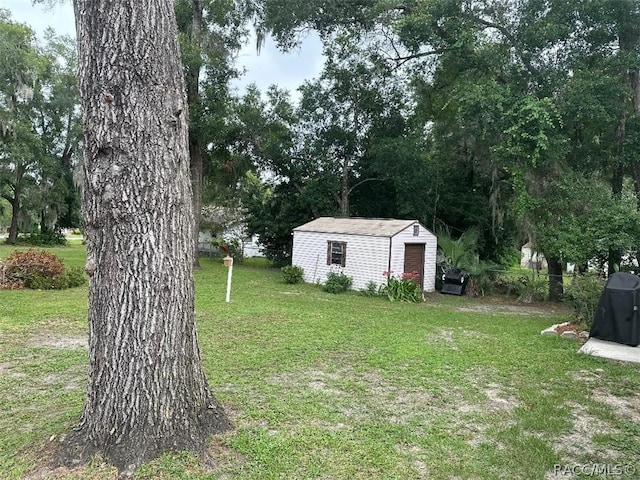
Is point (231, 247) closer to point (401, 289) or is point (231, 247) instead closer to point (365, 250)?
point (365, 250)

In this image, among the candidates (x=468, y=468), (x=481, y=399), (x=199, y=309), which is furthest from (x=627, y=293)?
(x=199, y=309)

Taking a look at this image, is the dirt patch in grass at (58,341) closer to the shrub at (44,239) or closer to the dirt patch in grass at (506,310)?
the dirt patch in grass at (506,310)

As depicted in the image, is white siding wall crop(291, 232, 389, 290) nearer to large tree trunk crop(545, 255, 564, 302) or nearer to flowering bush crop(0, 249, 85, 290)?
large tree trunk crop(545, 255, 564, 302)

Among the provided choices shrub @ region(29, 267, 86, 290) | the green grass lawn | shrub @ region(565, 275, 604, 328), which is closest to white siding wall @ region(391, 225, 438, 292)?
the green grass lawn

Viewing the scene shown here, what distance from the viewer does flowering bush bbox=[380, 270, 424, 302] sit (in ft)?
36.4

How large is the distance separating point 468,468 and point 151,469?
1.91 m

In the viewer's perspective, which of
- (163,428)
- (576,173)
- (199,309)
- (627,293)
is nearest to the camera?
(163,428)

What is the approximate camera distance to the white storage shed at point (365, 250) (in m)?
11.9

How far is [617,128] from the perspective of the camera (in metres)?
11.1

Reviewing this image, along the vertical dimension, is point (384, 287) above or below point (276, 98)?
below

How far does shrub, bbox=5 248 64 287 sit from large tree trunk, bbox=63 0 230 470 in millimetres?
8652

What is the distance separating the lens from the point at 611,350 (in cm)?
569

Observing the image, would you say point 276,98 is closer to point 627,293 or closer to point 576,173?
point 576,173

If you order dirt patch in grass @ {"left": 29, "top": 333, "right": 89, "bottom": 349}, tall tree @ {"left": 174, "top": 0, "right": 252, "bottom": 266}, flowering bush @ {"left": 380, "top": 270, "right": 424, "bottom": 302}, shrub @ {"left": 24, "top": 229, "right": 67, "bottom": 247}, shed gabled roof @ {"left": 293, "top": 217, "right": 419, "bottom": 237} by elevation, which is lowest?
dirt patch in grass @ {"left": 29, "top": 333, "right": 89, "bottom": 349}
